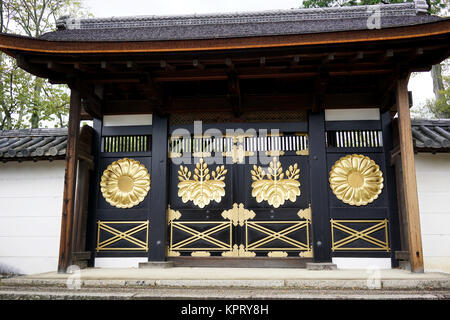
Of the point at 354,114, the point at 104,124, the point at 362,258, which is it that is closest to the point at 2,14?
the point at 104,124

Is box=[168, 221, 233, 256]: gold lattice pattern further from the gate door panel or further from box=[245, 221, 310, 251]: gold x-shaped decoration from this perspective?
box=[245, 221, 310, 251]: gold x-shaped decoration

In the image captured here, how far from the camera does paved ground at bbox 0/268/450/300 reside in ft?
14.9

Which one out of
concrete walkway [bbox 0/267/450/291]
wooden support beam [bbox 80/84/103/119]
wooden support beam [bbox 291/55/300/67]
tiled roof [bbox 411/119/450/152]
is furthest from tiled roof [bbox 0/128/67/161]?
tiled roof [bbox 411/119/450/152]

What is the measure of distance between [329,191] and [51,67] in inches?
186

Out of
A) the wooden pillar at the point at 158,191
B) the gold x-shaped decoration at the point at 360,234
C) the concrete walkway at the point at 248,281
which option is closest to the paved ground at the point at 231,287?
the concrete walkway at the point at 248,281

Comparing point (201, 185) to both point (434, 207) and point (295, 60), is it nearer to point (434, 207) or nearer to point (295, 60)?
point (295, 60)

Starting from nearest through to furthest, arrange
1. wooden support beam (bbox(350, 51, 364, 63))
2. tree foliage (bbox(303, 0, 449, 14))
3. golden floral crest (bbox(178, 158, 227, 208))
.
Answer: wooden support beam (bbox(350, 51, 364, 63)) → golden floral crest (bbox(178, 158, 227, 208)) → tree foliage (bbox(303, 0, 449, 14))

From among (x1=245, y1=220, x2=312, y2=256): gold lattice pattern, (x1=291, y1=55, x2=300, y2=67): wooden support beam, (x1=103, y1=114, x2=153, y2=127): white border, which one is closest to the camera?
(x1=291, y1=55, x2=300, y2=67): wooden support beam

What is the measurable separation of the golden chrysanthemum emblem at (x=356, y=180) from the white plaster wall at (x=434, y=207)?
0.67 m

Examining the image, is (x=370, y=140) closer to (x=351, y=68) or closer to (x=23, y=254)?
(x=351, y=68)

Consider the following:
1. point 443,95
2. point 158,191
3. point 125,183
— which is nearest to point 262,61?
point 158,191

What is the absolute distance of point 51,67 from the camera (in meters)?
5.89

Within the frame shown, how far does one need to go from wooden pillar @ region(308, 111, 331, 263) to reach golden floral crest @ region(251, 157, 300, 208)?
1.00 ft

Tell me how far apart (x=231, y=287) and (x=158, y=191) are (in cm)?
256
